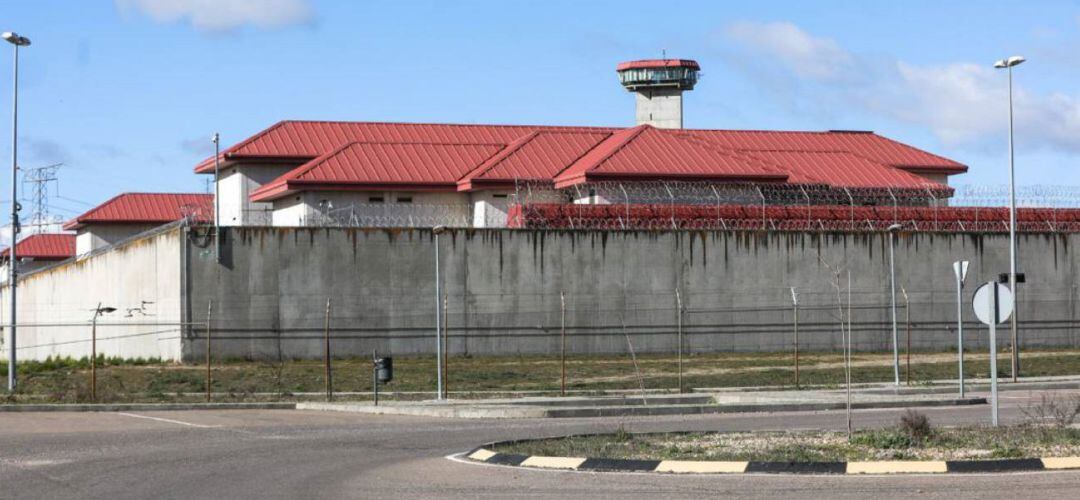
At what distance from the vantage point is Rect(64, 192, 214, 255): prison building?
8675cm

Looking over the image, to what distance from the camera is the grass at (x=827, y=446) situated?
16.9 meters

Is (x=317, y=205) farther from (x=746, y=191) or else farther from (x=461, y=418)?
(x=461, y=418)

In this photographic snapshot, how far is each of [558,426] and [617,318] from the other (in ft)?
90.1

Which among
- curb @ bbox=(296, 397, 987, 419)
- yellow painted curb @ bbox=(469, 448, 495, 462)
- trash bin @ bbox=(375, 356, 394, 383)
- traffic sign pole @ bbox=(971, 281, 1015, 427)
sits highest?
traffic sign pole @ bbox=(971, 281, 1015, 427)

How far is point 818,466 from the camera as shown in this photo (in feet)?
53.1

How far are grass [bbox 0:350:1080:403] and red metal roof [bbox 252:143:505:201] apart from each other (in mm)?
10047

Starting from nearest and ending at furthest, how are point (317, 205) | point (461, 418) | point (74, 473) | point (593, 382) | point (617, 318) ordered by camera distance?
point (74, 473) < point (461, 418) < point (593, 382) < point (617, 318) < point (317, 205)

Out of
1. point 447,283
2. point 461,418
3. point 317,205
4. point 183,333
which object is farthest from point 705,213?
point 461,418

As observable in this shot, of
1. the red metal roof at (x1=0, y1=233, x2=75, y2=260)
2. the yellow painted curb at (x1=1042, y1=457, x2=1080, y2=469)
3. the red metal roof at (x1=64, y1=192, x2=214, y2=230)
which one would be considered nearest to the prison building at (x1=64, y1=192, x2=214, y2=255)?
the red metal roof at (x1=64, y1=192, x2=214, y2=230)

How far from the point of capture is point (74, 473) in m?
17.1

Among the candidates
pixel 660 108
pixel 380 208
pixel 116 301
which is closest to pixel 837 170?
pixel 380 208

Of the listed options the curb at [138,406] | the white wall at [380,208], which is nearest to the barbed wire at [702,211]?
the white wall at [380,208]

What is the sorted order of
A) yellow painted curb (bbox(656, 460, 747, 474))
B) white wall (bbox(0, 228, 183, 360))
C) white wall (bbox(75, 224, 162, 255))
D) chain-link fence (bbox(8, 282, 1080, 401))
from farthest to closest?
white wall (bbox(75, 224, 162, 255)) < white wall (bbox(0, 228, 183, 360)) < chain-link fence (bbox(8, 282, 1080, 401)) < yellow painted curb (bbox(656, 460, 747, 474))

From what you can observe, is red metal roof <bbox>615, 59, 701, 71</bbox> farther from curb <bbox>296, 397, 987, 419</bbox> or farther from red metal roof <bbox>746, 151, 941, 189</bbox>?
curb <bbox>296, 397, 987, 419</bbox>
